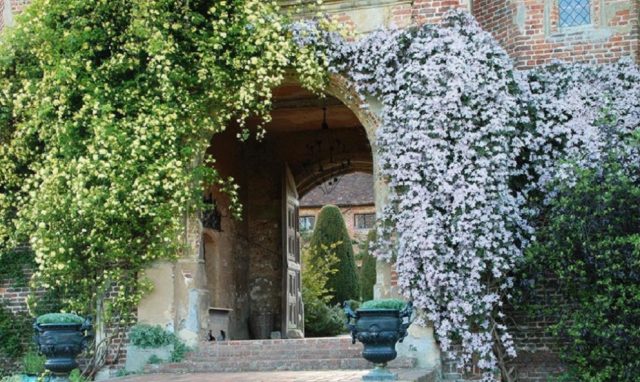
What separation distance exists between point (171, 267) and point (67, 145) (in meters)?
2.17

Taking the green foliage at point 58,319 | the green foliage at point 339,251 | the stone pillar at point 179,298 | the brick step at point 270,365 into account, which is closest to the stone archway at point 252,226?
the stone pillar at point 179,298

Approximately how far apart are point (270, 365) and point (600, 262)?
4360 millimetres

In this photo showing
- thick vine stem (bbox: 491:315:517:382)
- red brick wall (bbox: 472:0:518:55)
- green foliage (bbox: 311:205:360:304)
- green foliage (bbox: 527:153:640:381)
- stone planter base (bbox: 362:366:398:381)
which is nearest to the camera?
stone planter base (bbox: 362:366:398:381)

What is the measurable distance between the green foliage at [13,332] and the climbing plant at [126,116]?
3.53 ft

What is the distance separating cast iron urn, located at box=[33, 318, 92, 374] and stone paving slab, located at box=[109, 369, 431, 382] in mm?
885

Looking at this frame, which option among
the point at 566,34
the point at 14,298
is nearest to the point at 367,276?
the point at 14,298

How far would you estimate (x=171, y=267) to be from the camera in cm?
1321

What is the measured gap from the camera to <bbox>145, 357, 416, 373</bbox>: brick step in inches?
469

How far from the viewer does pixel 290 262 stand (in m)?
18.3

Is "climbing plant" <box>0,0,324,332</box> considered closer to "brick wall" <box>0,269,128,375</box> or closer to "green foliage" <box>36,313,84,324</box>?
"brick wall" <box>0,269,128,375</box>

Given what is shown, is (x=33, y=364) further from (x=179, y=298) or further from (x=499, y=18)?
(x=499, y=18)

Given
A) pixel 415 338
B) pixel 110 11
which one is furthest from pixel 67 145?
pixel 415 338

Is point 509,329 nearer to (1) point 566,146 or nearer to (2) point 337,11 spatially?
(1) point 566,146

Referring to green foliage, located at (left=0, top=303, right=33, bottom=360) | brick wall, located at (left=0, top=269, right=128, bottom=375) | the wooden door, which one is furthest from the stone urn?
the wooden door
